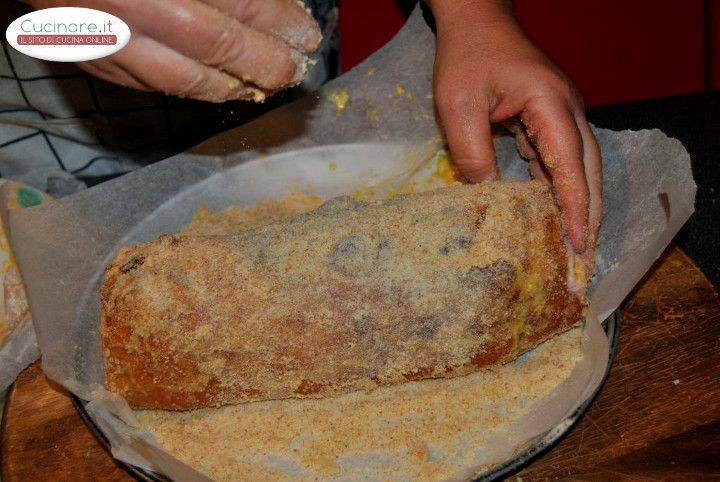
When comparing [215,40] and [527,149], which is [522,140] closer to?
[527,149]

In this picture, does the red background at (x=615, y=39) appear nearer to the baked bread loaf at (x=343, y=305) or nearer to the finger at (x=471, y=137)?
the finger at (x=471, y=137)

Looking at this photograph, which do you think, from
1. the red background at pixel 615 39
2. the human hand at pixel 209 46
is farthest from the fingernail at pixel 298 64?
the red background at pixel 615 39

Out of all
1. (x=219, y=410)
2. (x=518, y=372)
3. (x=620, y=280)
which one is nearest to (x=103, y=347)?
(x=219, y=410)

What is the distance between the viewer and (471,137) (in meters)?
1.37

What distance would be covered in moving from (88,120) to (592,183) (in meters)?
1.15

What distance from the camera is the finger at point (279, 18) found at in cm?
94

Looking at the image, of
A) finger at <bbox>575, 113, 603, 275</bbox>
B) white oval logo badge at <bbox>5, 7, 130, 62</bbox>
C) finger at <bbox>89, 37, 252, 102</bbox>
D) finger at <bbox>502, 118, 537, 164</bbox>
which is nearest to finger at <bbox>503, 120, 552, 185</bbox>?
finger at <bbox>502, 118, 537, 164</bbox>

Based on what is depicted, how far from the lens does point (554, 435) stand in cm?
108

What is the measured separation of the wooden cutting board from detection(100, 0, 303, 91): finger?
2.37ft

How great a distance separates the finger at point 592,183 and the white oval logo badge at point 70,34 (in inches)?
33.6

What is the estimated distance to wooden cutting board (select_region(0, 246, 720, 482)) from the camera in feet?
3.69

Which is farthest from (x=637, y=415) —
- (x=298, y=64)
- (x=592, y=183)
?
(x=298, y=64)

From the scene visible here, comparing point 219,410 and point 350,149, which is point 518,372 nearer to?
point 219,410

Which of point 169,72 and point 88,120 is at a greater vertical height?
point 169,72
